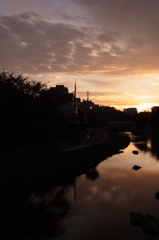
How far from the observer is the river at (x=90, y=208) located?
12.0 meters

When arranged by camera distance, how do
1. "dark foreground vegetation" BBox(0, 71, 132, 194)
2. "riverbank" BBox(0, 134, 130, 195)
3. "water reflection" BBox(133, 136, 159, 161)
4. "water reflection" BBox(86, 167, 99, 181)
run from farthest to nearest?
"water reflection" BBox(133, 136, 159, 161) < "water reflection" BBox(86, 167, 99, 181) < "dark foreground vegetation" BBox(0, 71, 132, 194) < "riverbank" BBox(0, 134, 130, 195)

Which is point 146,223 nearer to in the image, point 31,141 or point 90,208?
point 90,208

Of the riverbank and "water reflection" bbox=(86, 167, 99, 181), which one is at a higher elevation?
the riverbank

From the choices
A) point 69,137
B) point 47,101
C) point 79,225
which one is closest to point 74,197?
point 79,225

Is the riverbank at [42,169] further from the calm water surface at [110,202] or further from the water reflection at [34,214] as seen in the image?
the calm water surface at [110,202]

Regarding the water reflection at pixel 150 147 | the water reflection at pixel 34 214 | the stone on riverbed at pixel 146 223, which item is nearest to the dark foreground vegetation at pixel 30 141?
the water reflection at pixel 34 214

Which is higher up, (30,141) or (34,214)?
(30,141)

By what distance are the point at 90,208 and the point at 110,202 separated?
1.74 meters

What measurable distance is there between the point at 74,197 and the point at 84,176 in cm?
615

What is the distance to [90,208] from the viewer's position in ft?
49.5

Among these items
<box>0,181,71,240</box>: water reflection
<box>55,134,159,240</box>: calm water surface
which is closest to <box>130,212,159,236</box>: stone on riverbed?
<box>55,134,159,240</box>: calm water surface

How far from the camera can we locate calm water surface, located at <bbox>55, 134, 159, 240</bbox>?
12062 millimetres

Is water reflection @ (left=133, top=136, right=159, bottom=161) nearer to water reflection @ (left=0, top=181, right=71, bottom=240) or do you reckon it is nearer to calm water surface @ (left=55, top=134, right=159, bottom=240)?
calm water surface @ (left=55, top=134, right=159, bottom=240)

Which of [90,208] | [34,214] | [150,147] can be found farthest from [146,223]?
[150,147]
